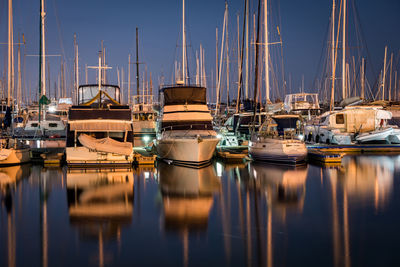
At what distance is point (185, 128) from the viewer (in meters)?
24.5

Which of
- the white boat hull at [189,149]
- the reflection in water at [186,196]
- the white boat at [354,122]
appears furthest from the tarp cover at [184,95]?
the white boat at [354,122]

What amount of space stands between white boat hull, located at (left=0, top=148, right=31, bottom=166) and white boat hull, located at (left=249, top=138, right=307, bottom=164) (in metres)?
14.0

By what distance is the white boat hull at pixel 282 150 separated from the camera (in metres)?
23.1

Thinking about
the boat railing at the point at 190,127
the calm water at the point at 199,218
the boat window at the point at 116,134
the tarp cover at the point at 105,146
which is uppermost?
the boat railing at the point at 190,127

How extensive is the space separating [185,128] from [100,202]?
36.1 ft

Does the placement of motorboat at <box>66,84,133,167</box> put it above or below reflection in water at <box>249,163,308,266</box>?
above

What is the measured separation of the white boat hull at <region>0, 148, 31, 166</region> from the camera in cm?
2248

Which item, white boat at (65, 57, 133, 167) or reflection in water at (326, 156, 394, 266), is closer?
reflection in water at (326, 156, 394, 266)

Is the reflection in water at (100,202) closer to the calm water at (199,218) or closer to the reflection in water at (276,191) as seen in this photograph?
the calm water at (199,218)

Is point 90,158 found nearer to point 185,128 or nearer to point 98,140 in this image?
point 98,140

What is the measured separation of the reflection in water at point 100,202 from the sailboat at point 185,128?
3.31m

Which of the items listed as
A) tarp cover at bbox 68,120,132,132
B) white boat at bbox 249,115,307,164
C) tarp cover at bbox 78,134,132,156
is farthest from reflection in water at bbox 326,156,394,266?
tarp cover at bbox 68,120,132,132

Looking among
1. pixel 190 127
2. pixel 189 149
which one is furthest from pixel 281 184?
pixel 190 127

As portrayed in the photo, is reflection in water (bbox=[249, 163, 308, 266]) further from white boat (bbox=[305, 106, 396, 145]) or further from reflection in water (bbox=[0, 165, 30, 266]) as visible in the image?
white boat (bbox=[305, 106, 396, 145])
